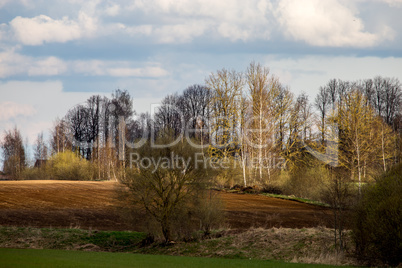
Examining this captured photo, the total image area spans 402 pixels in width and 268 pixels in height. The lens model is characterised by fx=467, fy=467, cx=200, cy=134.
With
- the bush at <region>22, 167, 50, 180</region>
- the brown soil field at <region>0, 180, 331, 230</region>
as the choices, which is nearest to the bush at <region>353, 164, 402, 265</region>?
the brown soil field at <region>0, 180, 331, 230</region>

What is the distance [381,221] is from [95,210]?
21739 millimetres

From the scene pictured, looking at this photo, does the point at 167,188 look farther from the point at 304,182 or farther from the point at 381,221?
the point at 304,182

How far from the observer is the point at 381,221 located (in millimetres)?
16406

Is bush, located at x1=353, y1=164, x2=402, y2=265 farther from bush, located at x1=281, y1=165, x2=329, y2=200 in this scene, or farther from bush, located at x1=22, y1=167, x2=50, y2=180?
bush, located at x1=22, y1=167, x2=50, y2=180

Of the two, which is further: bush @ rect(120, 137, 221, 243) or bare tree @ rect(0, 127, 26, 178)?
bare tree @ rect(0, 127, 26, 178)

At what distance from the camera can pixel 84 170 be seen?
63.9 metres

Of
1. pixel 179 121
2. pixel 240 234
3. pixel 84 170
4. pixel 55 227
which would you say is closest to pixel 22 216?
pixel 55 227

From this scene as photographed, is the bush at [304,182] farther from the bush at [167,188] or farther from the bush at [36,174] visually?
the bush at [36,174]

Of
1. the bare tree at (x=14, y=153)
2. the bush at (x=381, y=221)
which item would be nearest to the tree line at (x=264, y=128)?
the bare tree at (x=14, y=153)

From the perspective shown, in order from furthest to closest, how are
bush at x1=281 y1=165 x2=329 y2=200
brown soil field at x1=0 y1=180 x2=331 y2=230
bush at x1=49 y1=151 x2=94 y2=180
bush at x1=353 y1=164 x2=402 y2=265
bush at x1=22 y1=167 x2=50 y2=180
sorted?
bush at x1=22 y1=167 x2=50 y2=180 → bush at x1=49 y1=151 x2=94 y2=180 → bush at x1=281 y1=165 x2=329 y2=200 → brown soil field at x1=0 y1=180 x2=331 y2=230 → bush at x1=353 y1=164 x2=402 y2=265

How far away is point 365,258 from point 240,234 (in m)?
6.74

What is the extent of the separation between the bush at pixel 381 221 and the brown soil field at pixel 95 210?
3168 mm

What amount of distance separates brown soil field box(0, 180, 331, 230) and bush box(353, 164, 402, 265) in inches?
125

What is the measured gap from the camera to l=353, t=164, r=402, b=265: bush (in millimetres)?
16156
